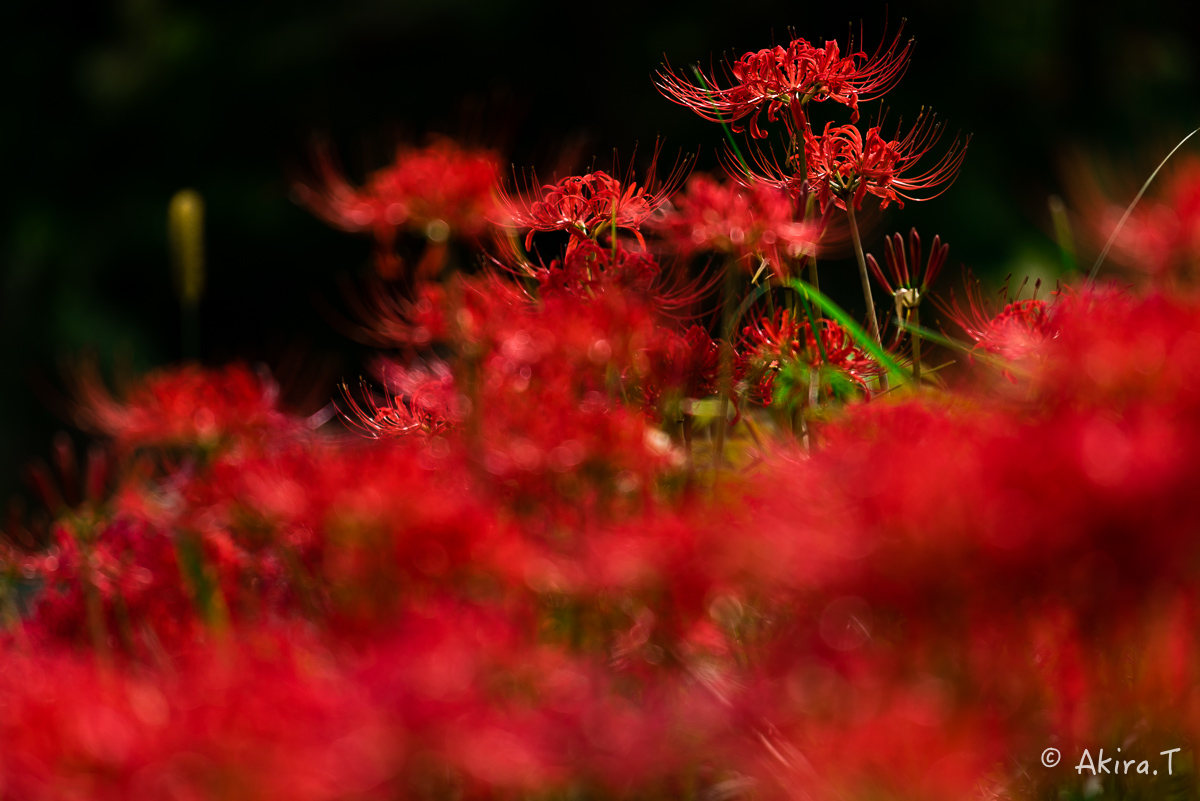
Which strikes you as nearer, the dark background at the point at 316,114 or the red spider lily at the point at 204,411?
the red spider lily at the point at 204,411

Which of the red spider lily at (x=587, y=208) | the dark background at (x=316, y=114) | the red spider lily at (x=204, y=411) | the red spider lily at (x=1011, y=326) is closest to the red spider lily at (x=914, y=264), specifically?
the red spider lily at (x=1011, y=326)

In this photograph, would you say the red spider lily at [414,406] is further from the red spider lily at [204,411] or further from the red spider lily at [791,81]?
the red spider lily at [791,81]

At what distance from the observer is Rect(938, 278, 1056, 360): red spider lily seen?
25.0 inches

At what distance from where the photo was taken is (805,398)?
29.2 inches

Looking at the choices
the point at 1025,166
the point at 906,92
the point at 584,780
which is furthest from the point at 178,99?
the point at 584,780

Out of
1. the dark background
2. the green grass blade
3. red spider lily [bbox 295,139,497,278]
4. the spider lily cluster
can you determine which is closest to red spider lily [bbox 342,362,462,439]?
the spider lily cluster

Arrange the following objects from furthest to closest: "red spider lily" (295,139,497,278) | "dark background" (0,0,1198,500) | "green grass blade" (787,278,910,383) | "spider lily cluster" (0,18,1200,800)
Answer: "dark background" (0,0,1198,500), "green grass blade" (787,278,910,383), "red spider lily" (295,139,497,278), "spider lily cluster" (0,18,1200,800)

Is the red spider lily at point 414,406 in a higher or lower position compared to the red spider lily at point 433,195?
lower

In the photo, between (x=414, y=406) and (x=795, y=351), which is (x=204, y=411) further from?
(x=795, y=351)

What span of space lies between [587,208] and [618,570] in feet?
1.13

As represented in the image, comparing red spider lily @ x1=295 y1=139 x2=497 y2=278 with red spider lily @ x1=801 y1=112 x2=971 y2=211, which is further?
red spider lily @ x1=801 y1=112 x2=971 y2=211

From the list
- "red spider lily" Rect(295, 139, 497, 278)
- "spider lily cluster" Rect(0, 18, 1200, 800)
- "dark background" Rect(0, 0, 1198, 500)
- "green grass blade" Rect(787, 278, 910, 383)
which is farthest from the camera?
"dark background" Rect(0, 0, 1198, 500)

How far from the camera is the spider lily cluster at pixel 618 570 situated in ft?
1.19

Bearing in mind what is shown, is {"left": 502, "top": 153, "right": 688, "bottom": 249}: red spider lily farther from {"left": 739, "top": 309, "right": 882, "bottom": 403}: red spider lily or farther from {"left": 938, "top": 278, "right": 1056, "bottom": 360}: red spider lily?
{"left": 938, "top": 278, "right": 1056, "bottom": 360}: red spider lily
